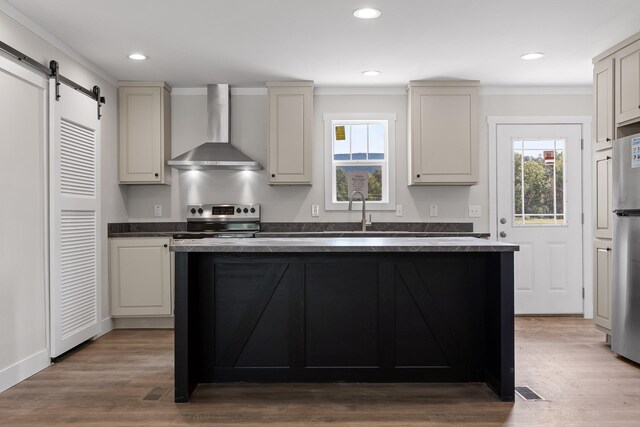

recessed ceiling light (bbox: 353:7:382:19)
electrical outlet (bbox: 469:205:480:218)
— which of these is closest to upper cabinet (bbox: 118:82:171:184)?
recessed ceiling light (bbox: 353:7:382:19)

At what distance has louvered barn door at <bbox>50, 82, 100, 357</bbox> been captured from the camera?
378cm

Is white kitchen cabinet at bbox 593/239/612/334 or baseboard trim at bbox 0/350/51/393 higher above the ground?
white kitchen cabinet at bbox 593/239/612/334

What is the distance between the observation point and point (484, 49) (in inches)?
167

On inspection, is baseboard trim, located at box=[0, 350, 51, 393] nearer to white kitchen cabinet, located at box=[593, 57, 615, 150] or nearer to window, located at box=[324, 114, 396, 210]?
window, located at box=[324, 114, 396, 210]

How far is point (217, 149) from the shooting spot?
17.3ft

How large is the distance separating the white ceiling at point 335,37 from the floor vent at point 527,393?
7.82ft

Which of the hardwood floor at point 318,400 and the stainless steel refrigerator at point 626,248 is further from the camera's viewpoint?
the stainless steel refrigerator at point 626,248

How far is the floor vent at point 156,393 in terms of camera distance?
3035 mm

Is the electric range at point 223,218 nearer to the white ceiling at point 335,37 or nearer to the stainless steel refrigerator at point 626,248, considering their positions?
the white ceiling at point 335,37

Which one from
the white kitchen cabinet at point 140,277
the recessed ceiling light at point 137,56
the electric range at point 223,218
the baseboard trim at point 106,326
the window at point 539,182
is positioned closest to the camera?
the recessed ceiling light at point 137,56

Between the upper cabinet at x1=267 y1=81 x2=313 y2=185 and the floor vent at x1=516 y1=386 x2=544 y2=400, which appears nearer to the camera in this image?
the floor vent at x1=516 y1=386 x2=544 y2=400

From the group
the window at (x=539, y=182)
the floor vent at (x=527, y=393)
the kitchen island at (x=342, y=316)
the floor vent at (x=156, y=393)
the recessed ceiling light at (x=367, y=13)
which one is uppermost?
the recessed ceiling light at (x=367, y=13)

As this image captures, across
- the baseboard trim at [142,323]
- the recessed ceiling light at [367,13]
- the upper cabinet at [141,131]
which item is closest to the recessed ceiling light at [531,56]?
the recessed ceiling light at [367,13]

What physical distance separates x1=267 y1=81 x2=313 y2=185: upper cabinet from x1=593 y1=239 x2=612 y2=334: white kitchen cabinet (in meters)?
2.61
